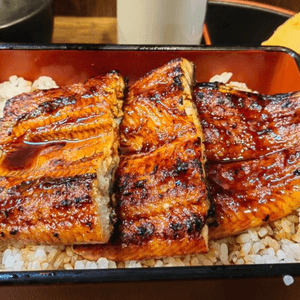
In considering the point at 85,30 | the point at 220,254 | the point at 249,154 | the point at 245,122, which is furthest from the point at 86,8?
the point at 220,254

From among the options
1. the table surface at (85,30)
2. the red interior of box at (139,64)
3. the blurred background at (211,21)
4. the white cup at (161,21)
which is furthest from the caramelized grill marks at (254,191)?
the table surface at (85,30)

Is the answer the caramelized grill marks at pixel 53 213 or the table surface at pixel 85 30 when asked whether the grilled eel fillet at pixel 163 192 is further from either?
the table surface at pixel 85 30

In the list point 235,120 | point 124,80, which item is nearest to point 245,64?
point 235,120

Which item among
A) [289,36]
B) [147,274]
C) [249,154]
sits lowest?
[147,274]

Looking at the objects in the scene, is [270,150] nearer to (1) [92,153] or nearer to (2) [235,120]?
(2) [235,120]

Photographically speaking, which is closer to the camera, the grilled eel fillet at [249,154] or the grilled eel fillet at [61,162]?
the grilled eel fillet at [61,162]

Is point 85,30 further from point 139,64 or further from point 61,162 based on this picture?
point 61,162
